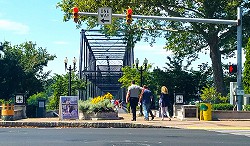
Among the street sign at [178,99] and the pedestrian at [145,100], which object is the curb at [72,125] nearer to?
the pedestrian at [145,100]

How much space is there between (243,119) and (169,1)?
1567 cm

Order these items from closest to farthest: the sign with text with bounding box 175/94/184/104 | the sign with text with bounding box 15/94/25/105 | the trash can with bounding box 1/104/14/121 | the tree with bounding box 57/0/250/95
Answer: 1. the trash can with bounding box 1/104/14/121
2. the sign with text with bounding box 175/94/184/104
3. the sign with text with bounding box 15/94/25/105
4. the tree with bounding box 57/0/250/95

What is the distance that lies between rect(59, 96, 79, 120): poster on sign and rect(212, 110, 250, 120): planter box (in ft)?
20.7

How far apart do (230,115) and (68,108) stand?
291 inches

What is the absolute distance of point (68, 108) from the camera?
20859 mm

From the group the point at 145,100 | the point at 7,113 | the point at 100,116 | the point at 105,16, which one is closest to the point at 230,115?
the point at 145,100

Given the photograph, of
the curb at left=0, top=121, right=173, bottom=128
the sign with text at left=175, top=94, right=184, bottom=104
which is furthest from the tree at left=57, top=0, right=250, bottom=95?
the curb at left=0, top=121, right=173, bottom=128

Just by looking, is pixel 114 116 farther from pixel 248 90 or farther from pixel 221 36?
pixel 221 36

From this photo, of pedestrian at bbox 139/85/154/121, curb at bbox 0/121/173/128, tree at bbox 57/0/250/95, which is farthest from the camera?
tree at bbox 57/0/250/95

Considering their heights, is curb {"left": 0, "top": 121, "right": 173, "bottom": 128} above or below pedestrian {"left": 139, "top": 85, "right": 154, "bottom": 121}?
below

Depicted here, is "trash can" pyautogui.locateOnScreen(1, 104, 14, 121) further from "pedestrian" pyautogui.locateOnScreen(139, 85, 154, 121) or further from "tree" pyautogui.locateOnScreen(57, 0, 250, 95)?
"tree" pyautogui.locateOnScreen(57, 0, 250, 95)

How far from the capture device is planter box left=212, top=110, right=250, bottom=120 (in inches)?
861

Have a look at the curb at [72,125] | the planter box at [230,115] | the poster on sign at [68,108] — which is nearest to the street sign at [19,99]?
the poster on sign at [68,108]

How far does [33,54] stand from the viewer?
7462 centimetres
